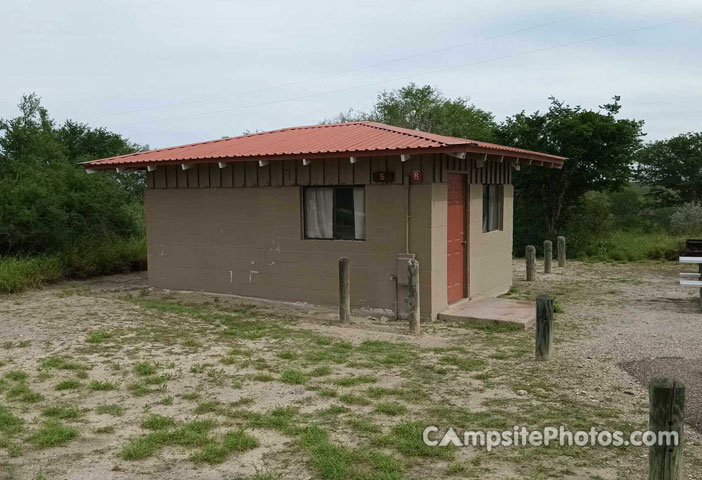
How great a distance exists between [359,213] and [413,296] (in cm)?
209

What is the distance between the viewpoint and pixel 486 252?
11.8 metres

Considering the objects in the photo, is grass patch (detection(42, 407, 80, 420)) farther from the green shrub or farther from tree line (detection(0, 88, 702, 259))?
the green shrub

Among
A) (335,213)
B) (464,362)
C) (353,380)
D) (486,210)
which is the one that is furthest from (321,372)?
(486,210)

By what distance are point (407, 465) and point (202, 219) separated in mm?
8601

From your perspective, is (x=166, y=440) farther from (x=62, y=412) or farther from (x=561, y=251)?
(x=561, y=251)

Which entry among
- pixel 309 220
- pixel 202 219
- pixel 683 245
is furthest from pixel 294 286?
pixel 683 245

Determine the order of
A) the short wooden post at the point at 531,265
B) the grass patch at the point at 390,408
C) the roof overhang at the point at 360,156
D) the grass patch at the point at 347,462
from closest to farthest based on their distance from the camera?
the grass patch at the point at 347,462
the grass patch at the point at 390,408
the roof overhang at the point at 360,156
the short wooden post at the point at 531,265

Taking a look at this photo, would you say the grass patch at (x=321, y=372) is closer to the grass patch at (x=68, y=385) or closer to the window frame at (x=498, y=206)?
the grass patch at (x=68, y=385)

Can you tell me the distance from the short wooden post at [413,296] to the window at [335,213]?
5.36 ft

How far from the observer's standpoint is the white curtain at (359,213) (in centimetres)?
1026

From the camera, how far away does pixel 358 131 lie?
38.4 ft

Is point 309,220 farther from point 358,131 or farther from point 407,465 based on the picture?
point 407,465

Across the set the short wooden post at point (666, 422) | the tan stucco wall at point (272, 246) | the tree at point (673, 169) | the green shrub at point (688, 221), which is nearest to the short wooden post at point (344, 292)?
the tan stucco wall at point (272, 246)

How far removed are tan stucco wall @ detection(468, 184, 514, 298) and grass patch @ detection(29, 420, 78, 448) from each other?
7497 millimetres
